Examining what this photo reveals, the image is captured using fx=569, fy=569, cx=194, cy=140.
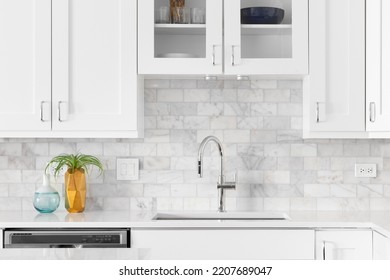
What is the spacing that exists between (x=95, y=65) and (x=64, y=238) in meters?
0.88

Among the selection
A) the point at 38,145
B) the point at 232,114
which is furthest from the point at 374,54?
the point at 38,145

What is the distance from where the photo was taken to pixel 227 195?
322 cm

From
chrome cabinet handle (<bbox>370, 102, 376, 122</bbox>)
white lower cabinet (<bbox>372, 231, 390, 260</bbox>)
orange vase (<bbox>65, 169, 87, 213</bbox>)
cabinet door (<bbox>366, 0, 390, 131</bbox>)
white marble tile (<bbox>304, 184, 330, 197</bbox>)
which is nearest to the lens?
white lower cabinet (<bbox>372, 231, 390, 260</bbox>)

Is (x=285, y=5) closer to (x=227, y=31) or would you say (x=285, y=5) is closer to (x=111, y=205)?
(x=227, y=31)

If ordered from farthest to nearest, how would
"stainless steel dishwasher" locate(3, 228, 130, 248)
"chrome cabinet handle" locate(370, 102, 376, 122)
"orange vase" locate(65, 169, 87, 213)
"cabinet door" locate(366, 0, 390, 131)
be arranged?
"orange vase" locate(65, 169, 87, 213) → "chrome cabinet handle" locate(370, 102, 376, 122) → "cabinet door" locate(366, 0, 390, 131) → "stainless steel dishwasher" locate(3, 228, 130, 248)

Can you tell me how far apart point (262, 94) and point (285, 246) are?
0.93 metres

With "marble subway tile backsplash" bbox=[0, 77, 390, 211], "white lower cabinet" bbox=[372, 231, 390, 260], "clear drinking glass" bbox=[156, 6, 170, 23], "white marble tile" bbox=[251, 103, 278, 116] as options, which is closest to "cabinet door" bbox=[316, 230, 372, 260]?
"white lower cabinet" bbox=[372, 231, 390, 260]

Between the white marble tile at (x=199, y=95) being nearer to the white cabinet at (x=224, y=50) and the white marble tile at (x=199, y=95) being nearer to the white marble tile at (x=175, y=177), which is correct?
the white cabinet at (x=224, y=50)

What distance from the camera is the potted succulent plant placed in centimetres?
300

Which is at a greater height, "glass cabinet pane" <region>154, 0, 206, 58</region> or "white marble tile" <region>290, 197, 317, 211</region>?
"glass cabinet pane" <region>154, 0, 206, 58</region>

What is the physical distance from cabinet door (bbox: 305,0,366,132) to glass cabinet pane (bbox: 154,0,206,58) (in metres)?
0.57

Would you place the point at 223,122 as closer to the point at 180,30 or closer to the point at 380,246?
the point at 180,30

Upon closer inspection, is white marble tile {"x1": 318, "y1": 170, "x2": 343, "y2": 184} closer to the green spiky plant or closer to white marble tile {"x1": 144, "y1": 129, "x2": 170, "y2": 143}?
white marble tile {"x1": 144, "y1": 129, "x2": 170, "y2": 143}

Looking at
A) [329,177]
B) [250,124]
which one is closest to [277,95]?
[250,124]
